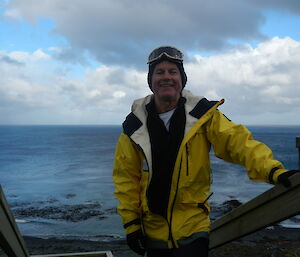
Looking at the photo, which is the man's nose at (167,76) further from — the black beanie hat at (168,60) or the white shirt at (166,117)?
the white shirt at (166,117)

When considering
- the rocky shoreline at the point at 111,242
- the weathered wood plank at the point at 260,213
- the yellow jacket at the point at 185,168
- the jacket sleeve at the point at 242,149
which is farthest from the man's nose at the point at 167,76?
the rocky shoreline at the point at 111,242

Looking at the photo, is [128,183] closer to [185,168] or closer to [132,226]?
[132,226]

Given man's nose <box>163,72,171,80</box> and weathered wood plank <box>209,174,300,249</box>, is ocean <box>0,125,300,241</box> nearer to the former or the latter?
weathered wood plank <box>209,174,300,249</box>

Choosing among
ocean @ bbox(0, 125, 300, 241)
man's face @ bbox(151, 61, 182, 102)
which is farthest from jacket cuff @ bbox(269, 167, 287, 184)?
ocean @ bbox(0, 125, 300, 241)

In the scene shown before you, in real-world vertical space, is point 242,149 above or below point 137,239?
above

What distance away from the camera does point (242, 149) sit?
260cm

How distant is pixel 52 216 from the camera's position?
14812mm

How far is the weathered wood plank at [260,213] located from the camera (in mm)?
2080

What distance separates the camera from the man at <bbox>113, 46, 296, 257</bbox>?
2.89 m

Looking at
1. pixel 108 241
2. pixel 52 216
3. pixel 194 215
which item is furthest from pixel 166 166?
pixel 52 216

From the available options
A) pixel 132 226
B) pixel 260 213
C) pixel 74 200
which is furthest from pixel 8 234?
pixel 74 200

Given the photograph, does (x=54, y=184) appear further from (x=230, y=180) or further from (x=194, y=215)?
(x=194, y=215)

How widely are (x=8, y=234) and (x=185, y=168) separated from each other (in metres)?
1.39

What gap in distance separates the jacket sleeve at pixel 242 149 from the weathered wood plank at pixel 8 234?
1610 mm
